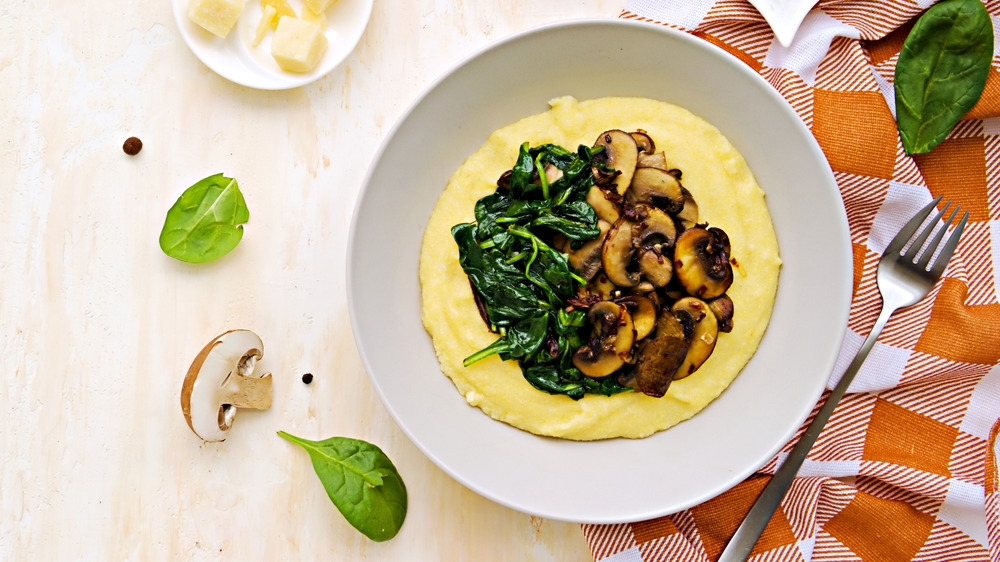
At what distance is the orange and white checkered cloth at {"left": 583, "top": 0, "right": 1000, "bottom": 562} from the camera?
4035 mm

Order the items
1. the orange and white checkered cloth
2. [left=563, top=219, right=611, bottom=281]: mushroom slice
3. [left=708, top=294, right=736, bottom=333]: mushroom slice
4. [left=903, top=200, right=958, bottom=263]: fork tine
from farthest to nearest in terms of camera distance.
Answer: the orange and white checkered cloth, [left=903, top=200, right=958, bottom=263]: fork tine, [left=563, top=219, right=611, bottom=281]: mushroom slice, [left=708, top=294, right=736, bottom=333]: mushroom slice

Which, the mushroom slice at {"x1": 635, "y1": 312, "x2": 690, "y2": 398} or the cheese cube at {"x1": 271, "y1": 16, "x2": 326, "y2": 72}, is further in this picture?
the cheese cube at {"x1": 271, "y1": 16, "x2": 326, "y2": 72}

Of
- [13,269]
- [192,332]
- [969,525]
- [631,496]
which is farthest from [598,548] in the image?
[13,269]

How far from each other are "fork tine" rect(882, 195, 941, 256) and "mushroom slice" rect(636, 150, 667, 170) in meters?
1.46

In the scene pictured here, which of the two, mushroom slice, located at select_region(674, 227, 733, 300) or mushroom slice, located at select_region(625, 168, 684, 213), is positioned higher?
mushroom slice, located at select_region(625, 168, 684, 213)

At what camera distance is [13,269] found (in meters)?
4.31

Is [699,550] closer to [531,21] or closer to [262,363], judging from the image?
[262,363]

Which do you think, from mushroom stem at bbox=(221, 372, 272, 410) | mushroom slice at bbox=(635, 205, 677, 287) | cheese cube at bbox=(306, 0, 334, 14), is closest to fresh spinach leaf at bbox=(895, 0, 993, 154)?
mushroom slice at bbox=(635, 205, 677, 287)

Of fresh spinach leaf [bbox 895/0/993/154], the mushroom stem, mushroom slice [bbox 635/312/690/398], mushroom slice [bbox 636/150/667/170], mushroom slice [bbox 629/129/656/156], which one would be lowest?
the mushroom stem

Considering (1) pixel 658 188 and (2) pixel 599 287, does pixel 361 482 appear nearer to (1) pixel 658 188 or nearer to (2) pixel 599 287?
(2) pixel 599 287

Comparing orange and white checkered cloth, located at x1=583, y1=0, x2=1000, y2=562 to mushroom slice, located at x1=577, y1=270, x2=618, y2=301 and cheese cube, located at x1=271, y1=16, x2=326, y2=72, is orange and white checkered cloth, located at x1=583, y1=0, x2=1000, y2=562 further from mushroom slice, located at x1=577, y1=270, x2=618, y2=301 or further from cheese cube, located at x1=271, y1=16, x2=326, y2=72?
cheese cube, located at x1=271, y1=16, x2=326, y2=72

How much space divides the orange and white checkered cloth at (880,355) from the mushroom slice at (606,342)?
1090 millimetres

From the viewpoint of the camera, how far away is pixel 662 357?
3607 mm

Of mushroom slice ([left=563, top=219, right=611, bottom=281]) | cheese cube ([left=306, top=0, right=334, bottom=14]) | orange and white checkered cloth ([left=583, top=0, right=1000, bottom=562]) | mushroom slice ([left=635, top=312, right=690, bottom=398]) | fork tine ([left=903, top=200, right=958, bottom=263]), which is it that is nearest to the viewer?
mushroom slice ([left=635, top=312, right=690, bottom=398])
